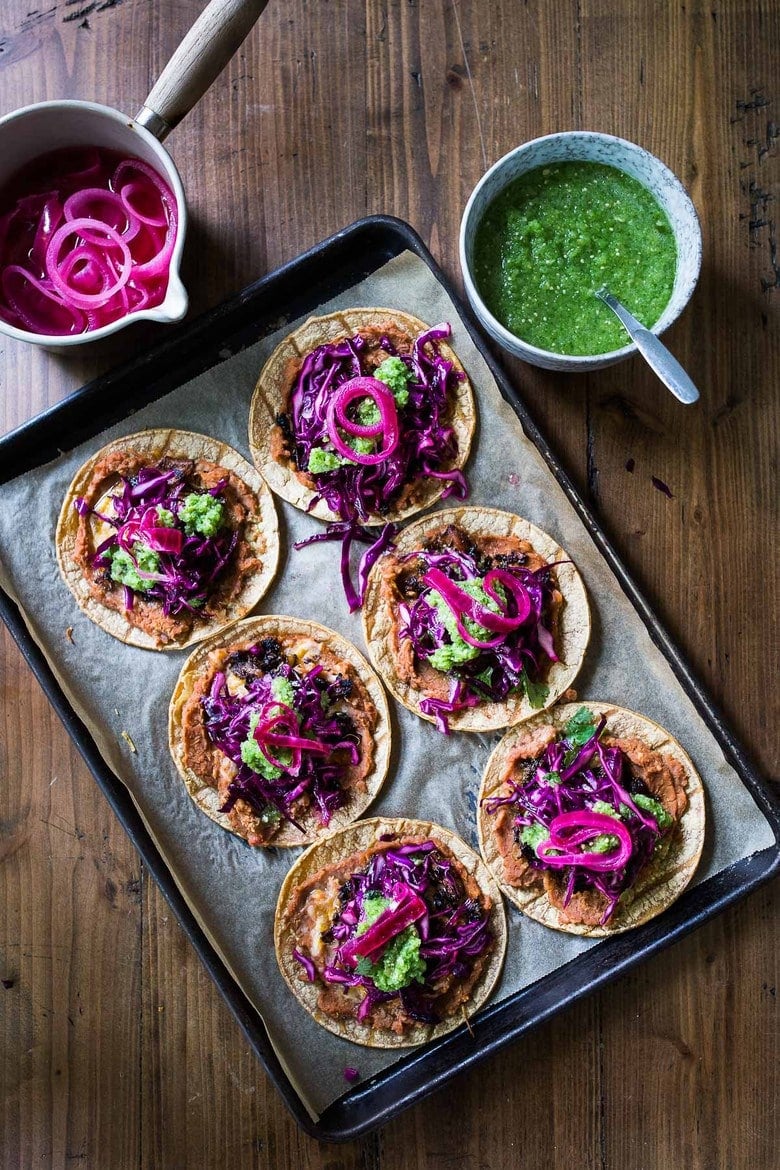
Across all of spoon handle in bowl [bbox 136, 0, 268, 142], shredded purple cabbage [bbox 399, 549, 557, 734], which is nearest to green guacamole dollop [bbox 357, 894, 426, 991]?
shredded purple cabbage [bbox 399, 549, 557, 734]

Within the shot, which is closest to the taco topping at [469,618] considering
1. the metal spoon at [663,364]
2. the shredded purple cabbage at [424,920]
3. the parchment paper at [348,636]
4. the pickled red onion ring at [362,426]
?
the parchment paper at [348,636]

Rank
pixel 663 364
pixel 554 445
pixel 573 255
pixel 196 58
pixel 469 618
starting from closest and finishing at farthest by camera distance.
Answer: pixel 196 58 → pixel 663 364 → pixel 573 255 → pixel 469 618 → pixel 554 445

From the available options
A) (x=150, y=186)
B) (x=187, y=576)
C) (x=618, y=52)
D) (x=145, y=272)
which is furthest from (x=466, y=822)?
(x=618, y=52)

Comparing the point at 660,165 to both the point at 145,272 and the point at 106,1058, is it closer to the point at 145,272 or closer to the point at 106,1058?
the point at 145,272

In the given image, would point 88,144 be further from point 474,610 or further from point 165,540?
point 474,610

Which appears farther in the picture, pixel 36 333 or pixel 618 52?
pixel 618 52

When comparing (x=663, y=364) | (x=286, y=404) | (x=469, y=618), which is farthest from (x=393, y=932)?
(x=663, y=364)

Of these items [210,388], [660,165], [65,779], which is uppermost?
[660,165]
